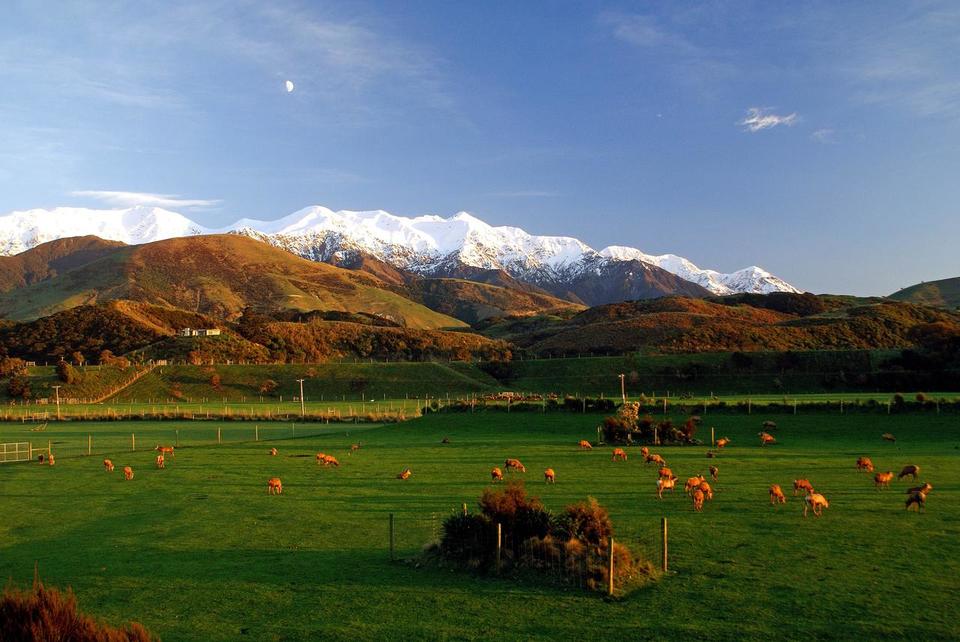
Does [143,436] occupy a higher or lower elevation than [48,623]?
lower

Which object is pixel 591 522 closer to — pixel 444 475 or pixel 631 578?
pixel 631 578

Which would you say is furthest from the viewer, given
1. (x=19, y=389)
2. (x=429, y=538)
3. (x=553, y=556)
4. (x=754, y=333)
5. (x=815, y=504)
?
(x=754, y=333)

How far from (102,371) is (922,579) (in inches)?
4131

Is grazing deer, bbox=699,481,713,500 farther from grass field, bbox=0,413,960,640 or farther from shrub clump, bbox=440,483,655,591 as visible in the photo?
shrub clump, bbox=440,483,655,591

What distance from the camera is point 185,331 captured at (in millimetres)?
142375

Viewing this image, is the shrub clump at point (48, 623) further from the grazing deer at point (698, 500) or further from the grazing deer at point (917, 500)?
the grazing deer at point (917, 500)

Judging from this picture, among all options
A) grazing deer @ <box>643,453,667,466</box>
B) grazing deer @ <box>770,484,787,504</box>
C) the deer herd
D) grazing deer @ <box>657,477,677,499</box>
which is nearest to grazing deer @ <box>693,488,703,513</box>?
the deer herd

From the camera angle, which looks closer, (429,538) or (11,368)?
(429,538)

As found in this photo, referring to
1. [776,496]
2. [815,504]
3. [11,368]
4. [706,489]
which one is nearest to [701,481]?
[706,489]

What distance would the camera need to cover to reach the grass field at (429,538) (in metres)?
12.9

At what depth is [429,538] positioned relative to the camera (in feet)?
62.8

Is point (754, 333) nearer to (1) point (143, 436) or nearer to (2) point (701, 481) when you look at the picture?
(1) point (143, 436)

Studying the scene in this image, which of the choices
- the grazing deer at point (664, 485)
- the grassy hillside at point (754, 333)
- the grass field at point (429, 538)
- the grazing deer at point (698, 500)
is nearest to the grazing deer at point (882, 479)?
the grass field at point (429, 538)

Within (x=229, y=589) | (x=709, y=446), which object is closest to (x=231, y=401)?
(x=709, y=446)
